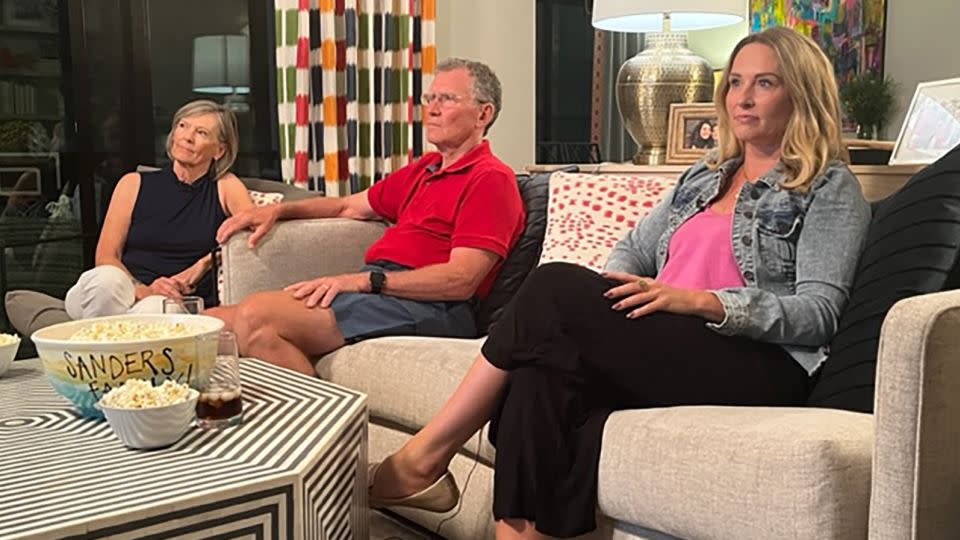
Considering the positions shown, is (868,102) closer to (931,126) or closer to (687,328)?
(931,126)

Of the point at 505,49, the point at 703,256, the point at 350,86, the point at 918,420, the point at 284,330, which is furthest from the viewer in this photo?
the point at 505,49

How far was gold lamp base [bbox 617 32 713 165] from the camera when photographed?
3045 millimetres

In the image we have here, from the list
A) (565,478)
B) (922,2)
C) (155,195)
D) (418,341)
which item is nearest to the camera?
(565,478)

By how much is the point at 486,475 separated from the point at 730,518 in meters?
0.67

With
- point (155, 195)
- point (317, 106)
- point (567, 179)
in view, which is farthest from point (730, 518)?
point (317, 106)

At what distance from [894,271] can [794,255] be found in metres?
0.23

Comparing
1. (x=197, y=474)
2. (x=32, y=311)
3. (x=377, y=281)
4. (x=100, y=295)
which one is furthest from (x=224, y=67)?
(x=197, y=474)

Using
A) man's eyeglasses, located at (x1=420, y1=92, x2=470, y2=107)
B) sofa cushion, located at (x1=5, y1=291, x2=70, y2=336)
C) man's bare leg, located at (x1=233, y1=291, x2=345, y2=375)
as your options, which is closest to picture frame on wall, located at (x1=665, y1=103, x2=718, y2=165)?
man's eyeglasses, located at (x1=420, y1=92, x2=470, y2=107)

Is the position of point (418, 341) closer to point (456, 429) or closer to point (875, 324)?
point (456, 429)

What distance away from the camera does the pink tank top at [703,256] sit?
71.9 inches

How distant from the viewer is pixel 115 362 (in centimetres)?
142

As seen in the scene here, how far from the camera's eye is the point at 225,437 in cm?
137

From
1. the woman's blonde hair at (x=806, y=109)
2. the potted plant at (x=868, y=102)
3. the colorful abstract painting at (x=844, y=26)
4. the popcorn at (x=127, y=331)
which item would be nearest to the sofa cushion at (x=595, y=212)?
the woman's blonde hair at (x=806, y=109)

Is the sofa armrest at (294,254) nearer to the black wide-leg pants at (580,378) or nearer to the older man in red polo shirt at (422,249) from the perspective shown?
the older man in red polo shirt at (422,249)
